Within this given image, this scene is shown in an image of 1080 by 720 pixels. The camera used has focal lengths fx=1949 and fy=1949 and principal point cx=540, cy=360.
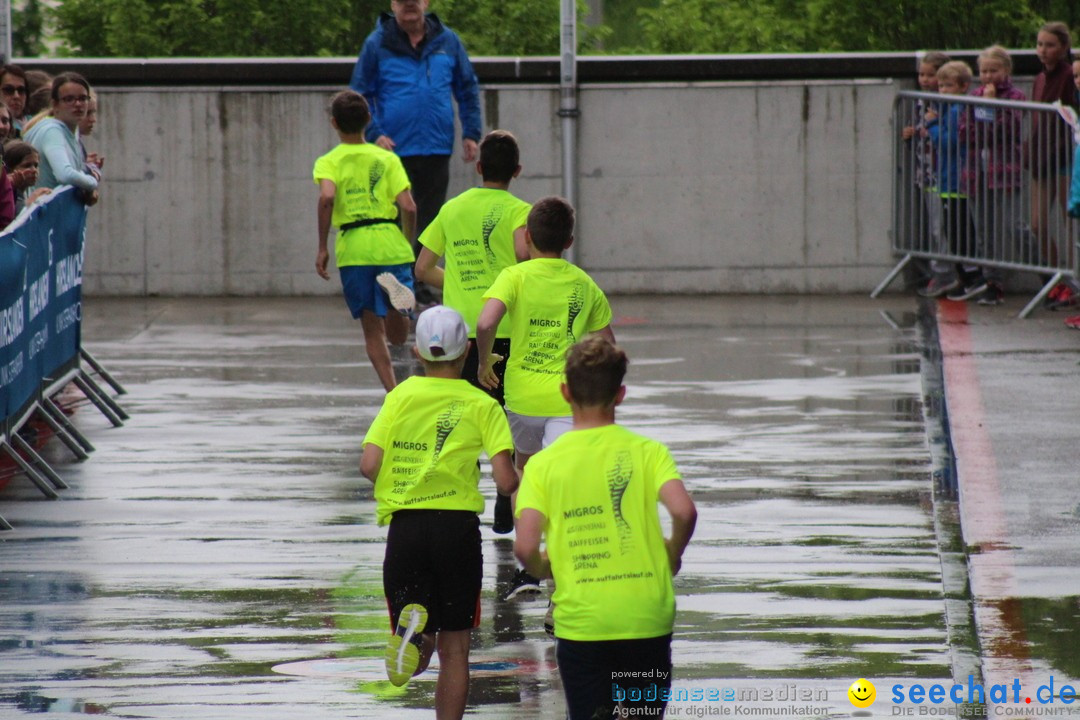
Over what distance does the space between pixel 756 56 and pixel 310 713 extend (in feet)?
40.5

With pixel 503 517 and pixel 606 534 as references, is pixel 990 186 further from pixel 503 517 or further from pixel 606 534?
pixel 606 534

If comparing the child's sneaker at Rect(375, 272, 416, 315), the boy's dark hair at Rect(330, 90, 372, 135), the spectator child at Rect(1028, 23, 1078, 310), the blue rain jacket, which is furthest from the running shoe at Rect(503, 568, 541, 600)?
the spectator child at Rect(1028, 23, 1078, 310)

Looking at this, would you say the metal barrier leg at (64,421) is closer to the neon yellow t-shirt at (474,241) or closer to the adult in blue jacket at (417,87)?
the neon yellow t-shirt at (474,241)

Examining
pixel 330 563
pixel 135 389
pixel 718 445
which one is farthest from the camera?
pixel 135 389

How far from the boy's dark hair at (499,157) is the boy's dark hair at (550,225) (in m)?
0.98

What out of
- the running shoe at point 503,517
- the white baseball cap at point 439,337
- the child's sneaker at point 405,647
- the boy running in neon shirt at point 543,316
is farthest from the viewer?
the running shoe at point 503,517

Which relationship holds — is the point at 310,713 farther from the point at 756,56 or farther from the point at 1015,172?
the point at 756,56

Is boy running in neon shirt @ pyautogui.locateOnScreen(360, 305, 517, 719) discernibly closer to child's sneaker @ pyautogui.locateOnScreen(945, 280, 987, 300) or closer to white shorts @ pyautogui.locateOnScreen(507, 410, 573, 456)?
white shorts @ pyautogui.locateOnScreen(507, 410, 573, 456)

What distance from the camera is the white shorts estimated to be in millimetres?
7504

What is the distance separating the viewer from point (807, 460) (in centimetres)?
1044

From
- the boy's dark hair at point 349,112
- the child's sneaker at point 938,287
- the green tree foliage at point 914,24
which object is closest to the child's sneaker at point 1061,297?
the child's sneaker at point 938,287

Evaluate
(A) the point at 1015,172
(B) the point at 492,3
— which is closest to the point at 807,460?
(A) the point at 1015,172

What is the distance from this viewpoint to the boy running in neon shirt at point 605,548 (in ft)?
16.6

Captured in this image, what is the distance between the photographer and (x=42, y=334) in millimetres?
10695
